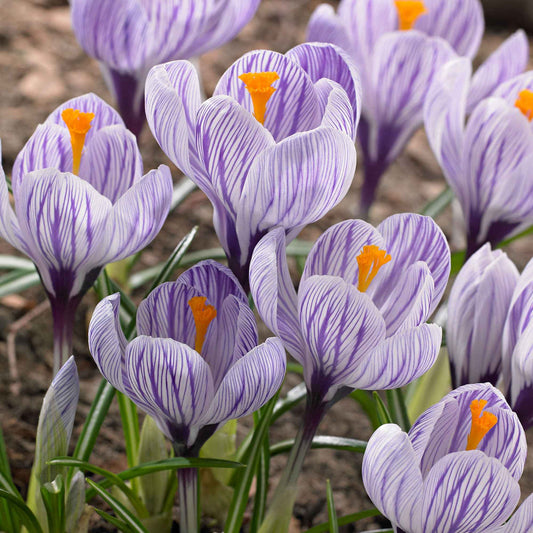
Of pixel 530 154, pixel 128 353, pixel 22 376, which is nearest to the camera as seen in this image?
pixel 128 353

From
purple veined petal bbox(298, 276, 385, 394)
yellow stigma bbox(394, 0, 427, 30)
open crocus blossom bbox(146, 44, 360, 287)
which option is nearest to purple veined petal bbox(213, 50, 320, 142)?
open crocus blossom bbox(146, 44, 360, 287)

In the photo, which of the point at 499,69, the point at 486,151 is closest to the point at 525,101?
the point at 486,151

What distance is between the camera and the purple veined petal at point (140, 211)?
84cm

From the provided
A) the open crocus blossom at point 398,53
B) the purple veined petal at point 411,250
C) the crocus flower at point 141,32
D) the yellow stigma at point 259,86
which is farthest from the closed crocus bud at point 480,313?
the crocus flower at point 141,32

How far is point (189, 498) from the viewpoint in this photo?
920 mm

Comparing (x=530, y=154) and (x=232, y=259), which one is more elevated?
(x=530, y=154)

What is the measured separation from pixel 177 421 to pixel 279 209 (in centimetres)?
23

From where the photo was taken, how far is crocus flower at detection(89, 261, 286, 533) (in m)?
0.76

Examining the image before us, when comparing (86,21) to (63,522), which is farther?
(86,21)

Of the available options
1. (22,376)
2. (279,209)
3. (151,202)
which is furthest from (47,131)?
(22,376)

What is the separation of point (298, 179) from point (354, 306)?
5.4 inches

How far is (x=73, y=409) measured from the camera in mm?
885

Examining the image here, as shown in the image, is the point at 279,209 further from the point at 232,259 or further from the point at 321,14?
the point at 321,14

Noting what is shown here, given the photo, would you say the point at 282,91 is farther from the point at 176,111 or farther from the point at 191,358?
the point at 191,358
